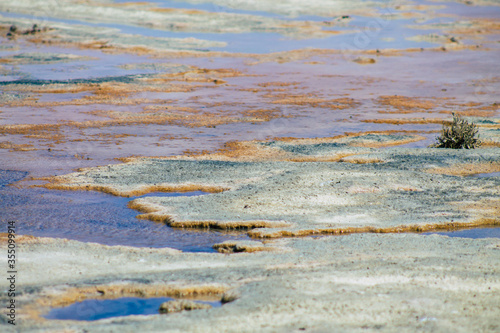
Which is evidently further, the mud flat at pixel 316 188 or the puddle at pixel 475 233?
the mud flat at pixel 316 188

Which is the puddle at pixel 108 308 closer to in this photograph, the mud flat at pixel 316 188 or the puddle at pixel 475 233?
the mud flat at pixel 316 188

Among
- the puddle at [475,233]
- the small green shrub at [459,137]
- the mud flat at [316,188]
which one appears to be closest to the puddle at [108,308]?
the mud flat at [316,188]

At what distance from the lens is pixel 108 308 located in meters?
6.32

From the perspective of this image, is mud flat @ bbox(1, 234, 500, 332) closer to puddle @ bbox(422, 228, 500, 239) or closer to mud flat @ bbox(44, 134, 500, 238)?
puddle @ bbox(422, 228, 500, 239)

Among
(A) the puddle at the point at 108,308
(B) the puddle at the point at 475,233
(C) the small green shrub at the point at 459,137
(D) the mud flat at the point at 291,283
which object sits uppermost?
(C) the small green shrub at the point at 459,137

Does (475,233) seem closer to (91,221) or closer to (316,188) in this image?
(316,188)

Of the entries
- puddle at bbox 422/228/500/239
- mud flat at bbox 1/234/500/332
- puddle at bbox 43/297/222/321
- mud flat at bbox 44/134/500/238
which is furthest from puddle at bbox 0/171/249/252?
puddle at bbox 422/228/500/239

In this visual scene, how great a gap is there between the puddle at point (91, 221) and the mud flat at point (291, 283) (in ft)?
2.07

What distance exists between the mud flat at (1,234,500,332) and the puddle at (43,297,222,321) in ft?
0.32

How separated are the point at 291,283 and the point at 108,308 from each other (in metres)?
1.89

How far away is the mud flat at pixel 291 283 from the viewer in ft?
18.3

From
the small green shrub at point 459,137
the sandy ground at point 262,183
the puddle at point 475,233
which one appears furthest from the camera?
the small green shrub at point 459,137

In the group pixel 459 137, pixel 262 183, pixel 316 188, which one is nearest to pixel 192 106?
pixel 459 137

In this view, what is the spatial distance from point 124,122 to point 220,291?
484 inches
